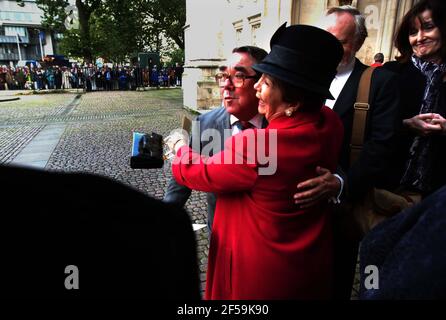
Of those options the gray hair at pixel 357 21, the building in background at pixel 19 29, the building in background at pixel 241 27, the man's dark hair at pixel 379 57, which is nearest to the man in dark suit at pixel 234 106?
the gray hair at pixel 357 21

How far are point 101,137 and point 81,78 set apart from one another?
1839 centimetres

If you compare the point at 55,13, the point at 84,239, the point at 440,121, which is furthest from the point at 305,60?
the point at 55,13

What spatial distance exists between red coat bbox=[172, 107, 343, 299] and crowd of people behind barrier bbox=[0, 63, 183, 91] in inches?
987

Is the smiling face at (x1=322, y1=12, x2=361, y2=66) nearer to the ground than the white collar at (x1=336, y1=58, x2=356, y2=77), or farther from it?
farther from it

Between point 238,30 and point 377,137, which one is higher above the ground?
point 238,30

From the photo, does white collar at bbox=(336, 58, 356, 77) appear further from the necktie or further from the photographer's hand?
the photographer's hand

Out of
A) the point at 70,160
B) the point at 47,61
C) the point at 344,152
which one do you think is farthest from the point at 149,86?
the point at 344,152

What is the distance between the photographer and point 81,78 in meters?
24.2

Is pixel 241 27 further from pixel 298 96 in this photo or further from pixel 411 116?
pixel 298 96

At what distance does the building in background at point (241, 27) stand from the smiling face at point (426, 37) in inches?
121

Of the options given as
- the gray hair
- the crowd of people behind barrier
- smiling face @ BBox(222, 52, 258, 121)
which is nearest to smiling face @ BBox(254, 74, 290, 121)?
smiling face @ BBox(222, 52, 258, 121)

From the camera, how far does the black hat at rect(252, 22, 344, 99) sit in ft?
4.27

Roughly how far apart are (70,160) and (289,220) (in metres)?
5.92

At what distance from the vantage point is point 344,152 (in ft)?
6.26
